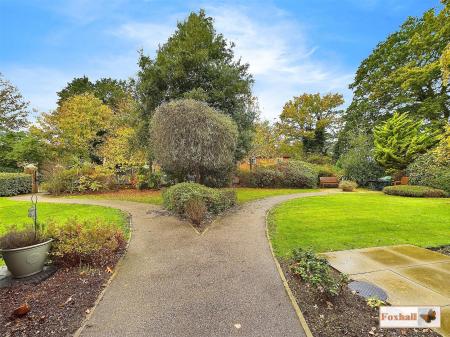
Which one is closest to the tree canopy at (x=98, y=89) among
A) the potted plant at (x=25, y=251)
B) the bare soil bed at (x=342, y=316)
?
the potted plant at (x=25, y=251)

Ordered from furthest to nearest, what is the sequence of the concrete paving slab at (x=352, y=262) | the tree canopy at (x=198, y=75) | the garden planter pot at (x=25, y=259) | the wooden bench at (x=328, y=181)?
the wooden bench at (x=328, y=181), the tree canopy at (x=198, y=75), the concrete paving slab at (x=352, y=262), the garden planter pot at (x=25, y=259)

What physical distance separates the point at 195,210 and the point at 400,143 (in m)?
14.4

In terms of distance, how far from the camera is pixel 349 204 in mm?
9812

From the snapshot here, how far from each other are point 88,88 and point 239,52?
84.6 ft

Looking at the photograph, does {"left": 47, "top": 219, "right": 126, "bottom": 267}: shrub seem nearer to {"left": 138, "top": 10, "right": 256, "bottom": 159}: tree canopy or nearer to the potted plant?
the potted plant

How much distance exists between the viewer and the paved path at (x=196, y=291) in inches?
107

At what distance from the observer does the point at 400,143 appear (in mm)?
14727

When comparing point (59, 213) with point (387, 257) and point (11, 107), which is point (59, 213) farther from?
point (11, 107)

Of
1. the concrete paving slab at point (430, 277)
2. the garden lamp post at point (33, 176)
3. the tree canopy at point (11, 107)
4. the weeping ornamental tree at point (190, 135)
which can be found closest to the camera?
the concrete paving slab at point (430, 277)

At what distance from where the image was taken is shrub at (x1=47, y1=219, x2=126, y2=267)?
4.11m

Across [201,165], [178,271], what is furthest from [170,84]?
[178,271]

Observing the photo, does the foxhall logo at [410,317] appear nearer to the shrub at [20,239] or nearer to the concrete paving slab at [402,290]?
the concrete paving slab at [402,290]

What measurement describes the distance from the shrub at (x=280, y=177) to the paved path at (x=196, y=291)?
1081cm

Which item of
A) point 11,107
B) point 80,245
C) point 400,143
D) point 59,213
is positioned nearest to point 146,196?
point 59,213
